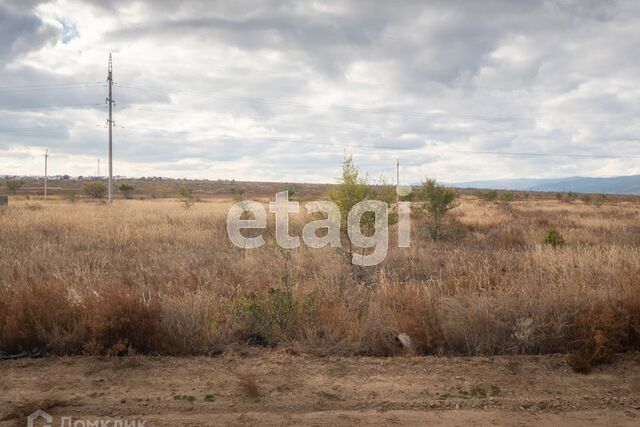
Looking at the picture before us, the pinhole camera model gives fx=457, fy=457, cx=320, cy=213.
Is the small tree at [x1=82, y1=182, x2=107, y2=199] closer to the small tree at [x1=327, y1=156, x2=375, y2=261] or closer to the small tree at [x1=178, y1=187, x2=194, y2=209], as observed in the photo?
the small tree at [x1=178, y1=187, x2=194, y2=209]

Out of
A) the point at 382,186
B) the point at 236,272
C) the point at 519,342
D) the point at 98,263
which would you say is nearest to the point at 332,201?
the point at 382,186

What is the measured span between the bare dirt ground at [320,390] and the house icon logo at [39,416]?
0.06 metres

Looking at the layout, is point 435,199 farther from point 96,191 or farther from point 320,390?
point 96,191

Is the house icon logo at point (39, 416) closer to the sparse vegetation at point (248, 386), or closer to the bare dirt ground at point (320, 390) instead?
the bare dirt ground at point (320, 390)

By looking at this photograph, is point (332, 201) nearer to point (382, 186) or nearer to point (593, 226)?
point (382, 186)

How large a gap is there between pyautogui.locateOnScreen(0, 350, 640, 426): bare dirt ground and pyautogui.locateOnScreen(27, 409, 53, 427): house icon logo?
0.06 metres

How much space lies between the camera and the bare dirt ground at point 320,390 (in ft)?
13.4

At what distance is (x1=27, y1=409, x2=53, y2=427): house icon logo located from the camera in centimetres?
388

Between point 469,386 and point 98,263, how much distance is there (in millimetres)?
9307

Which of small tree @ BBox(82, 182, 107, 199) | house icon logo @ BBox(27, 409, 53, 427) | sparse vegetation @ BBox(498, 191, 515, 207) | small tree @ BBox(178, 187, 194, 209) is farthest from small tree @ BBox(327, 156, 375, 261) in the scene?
small tree @ BBox(82, 182, 107, 199)

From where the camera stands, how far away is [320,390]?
4.57 metres

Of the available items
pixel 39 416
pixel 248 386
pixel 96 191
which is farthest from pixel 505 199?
pixel 39 416

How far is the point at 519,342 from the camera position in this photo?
221 inches

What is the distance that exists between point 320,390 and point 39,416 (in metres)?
2.53
